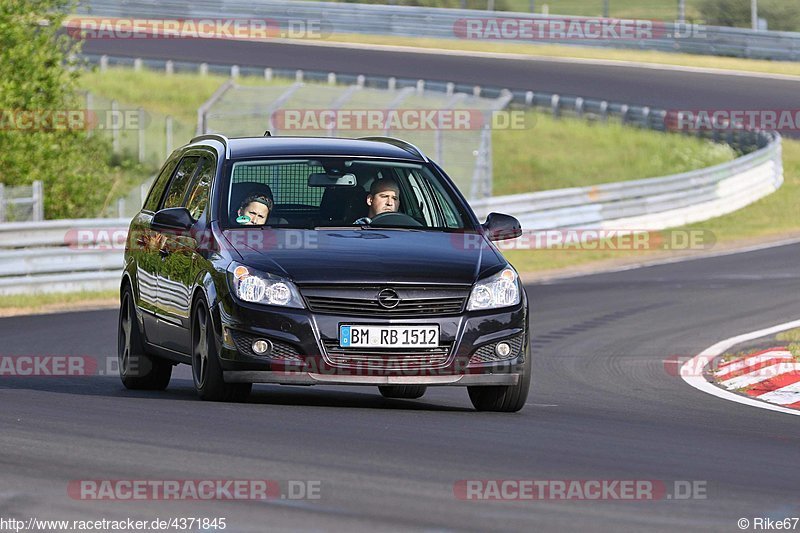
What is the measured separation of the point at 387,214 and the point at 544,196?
57.7ft

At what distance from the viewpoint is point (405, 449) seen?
25.3 ft

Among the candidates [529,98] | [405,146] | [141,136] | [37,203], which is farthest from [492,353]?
[529,98]

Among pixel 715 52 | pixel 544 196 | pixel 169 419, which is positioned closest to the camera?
pixel 169 419

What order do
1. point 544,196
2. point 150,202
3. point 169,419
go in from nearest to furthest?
point 169,419 < point 150,202 < point 544,196

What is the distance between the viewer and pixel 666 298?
66.8 feet

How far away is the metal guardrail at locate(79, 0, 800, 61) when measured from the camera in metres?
54.3

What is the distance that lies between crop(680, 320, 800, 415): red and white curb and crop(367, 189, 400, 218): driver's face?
2.78 meters

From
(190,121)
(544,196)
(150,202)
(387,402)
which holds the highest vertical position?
(150,202)

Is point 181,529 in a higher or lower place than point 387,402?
higher

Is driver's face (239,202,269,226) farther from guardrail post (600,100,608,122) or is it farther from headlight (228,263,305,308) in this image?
guardrail post (600,100,608,122)

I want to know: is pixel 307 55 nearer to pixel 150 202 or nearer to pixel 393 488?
pixel 150 202

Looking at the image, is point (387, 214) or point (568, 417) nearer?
point (568, 417)

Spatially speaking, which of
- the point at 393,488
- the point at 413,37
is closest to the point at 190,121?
the point at 413,37

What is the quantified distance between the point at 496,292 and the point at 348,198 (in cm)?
136
